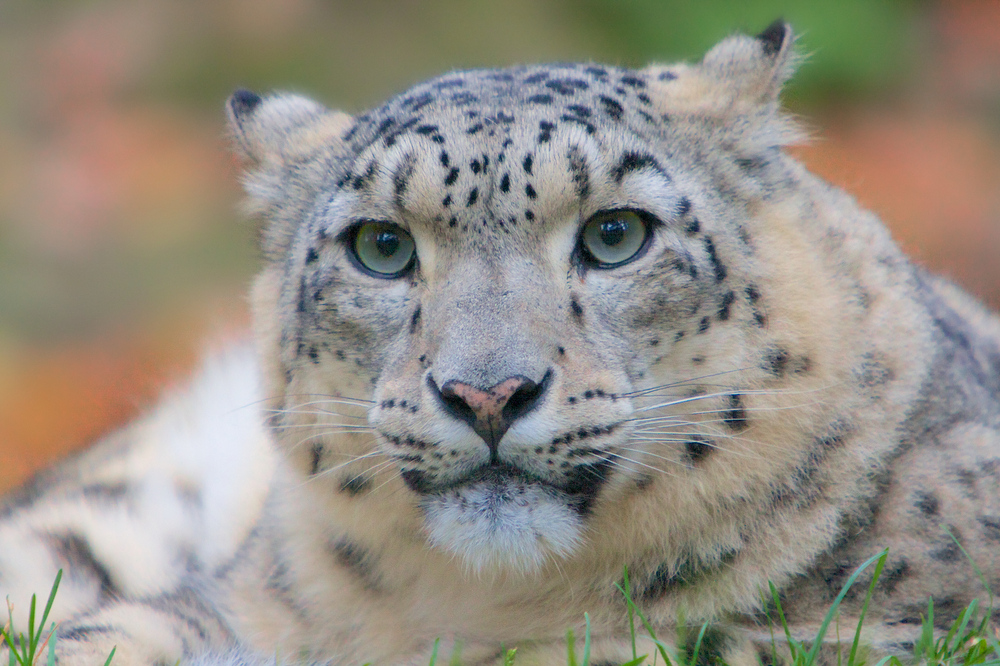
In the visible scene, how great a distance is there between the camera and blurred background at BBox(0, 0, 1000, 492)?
10.3 meters

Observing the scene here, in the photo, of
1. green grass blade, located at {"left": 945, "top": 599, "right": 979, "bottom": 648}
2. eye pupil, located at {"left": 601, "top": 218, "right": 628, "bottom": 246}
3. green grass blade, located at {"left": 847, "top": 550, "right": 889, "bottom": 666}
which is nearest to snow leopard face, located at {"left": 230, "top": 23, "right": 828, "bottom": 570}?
eye pupil, located at {"left": 601, "top": 218, "right": 628, "bottom": 246}

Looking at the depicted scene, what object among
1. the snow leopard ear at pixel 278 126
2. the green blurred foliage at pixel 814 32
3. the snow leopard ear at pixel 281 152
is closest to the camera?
the snow leopard ear at pixel 281 152

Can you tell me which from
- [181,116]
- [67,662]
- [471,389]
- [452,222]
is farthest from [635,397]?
[181,116]

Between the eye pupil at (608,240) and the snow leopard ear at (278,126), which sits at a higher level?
the snow leopard ear at (278,126)

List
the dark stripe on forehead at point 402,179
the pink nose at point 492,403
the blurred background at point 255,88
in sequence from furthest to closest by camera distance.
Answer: the blurred background at point 255,88 < the dark stripe on forehead at point 402,179 < the pink nose at point 492,403

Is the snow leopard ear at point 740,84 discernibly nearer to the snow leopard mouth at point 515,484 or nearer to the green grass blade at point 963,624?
the snow leopard mouth at point 515,484

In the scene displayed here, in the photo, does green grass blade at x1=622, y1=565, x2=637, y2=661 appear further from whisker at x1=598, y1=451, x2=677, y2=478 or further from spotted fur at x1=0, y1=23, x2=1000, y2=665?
whisker at x1=598, y1=451, x2=677, y2=478

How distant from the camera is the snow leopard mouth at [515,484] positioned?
2926 mm

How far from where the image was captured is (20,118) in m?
11.3

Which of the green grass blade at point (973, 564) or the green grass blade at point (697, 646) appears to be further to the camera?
the green grass blade at point (973, 564)

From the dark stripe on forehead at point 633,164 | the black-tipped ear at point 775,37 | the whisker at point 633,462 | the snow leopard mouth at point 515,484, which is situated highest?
the black-tipped ear at point 775,37

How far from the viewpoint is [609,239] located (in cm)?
318

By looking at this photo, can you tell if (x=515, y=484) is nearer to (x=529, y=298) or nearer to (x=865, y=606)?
(x=529, y=298)

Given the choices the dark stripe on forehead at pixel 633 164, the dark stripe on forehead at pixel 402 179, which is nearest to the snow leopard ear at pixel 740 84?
the dark stripe on forehead at pixel 633 164
